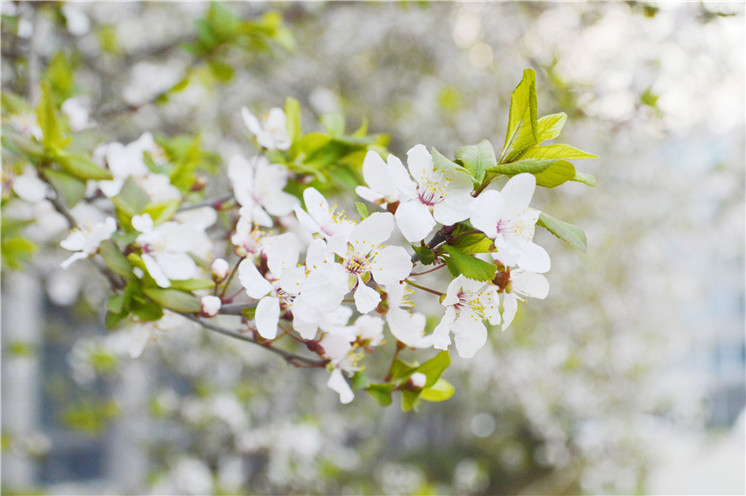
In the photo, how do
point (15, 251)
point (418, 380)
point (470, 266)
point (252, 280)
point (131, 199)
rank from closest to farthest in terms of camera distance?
point (470, 266), point (252, 280), point (418, 380), point (131, 199), point (15, 251)

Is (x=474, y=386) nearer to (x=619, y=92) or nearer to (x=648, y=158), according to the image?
(x=648, y=158)

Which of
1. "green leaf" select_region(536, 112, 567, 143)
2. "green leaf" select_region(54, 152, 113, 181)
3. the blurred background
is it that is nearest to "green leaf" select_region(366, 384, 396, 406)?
"green leaf" select_region(536, 112, 567, 143)

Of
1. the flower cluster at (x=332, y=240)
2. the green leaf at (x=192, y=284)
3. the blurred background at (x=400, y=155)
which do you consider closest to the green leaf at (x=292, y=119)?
the flower cluster at (x=332, y=240)

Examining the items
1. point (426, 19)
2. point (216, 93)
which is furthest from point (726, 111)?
Answer: point (216, 93)

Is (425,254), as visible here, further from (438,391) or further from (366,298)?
(438,391)

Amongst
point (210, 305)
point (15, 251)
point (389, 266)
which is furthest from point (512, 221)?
point (15, 251)

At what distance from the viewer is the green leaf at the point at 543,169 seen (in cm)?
62

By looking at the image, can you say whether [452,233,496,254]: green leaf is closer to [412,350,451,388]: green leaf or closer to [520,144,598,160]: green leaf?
[520,144,598,160]: green leaf

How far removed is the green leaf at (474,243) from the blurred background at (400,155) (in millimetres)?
850

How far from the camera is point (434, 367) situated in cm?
80

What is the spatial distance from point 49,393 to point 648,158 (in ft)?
16.8

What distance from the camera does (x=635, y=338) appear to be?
498cm

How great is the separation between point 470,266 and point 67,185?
27.6 inches

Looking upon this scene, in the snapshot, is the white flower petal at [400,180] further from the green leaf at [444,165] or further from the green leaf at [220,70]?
the green leaf at [220,70]
